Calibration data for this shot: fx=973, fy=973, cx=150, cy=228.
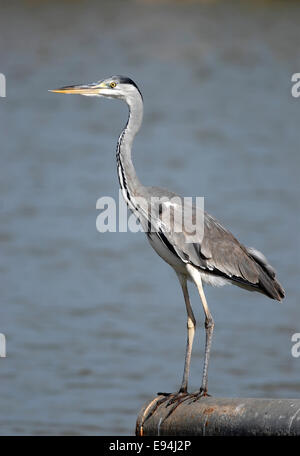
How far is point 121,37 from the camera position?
21266 mm

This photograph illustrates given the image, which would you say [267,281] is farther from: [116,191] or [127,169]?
[116,191]

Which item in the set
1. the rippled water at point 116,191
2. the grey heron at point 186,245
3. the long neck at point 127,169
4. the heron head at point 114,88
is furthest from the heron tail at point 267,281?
the rippled water at point 116,191

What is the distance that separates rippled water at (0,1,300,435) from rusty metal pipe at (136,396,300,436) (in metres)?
2.43

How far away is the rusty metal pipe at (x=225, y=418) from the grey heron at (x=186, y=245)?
0.69m

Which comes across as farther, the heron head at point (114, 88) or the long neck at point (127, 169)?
the heron head at point (114, 88)

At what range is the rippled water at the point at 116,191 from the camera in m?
7.83

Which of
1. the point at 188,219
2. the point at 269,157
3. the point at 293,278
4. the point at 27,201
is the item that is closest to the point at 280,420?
the point at 188,219

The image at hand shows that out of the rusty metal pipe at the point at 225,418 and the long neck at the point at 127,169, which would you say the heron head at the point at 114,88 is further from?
the rusty metal pipe at the point at 225,418

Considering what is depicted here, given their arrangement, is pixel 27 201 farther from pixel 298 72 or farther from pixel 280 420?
pixel 280 420

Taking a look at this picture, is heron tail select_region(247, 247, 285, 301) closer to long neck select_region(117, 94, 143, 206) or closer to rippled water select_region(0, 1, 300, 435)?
long neck select_region(117, 94, 143, 206)

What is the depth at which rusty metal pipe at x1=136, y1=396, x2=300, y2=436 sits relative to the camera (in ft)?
13.1

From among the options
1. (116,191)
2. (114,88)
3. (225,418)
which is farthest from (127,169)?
(116,191)

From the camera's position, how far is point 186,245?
5227 millimetres

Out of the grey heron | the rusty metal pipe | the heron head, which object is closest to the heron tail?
the grey heron
